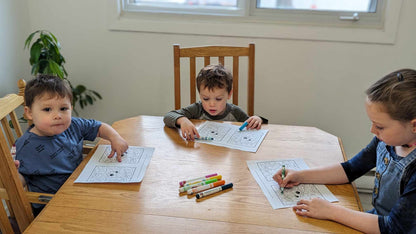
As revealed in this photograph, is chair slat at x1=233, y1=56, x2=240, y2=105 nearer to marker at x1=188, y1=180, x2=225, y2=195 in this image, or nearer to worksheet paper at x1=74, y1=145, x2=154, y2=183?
worksheet paper at x1=74, y1=145, x2=154, y2=183

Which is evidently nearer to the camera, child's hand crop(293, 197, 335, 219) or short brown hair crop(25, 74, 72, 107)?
child's hand crop(293, 197, 335, 219)

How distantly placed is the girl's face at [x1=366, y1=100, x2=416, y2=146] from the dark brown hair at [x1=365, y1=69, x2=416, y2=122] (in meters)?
0.01

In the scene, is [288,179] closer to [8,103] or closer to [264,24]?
[8,103]

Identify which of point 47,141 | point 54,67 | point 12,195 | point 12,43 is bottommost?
point 12,195

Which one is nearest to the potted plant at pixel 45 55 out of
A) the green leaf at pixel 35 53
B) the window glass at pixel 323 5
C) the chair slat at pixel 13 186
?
the green leaf at pixel 35 53

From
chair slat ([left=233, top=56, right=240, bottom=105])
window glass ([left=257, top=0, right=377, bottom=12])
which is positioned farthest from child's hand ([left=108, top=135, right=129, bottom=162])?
window glass ([left=257, top=0, right=377, bottom=12])

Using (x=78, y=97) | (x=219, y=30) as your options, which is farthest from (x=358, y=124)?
(x=78, y=97)

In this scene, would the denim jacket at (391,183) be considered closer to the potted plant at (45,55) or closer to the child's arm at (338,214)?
the child's arm at (338,214)

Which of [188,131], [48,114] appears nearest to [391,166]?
[188,131]

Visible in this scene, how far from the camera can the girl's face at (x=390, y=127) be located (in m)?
0.96

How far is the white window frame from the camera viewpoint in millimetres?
2227

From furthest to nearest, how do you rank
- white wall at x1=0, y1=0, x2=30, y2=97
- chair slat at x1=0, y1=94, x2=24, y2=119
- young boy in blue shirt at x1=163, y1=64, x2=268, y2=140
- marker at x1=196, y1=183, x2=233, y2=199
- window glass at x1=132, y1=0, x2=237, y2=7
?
window glass at x1=132, y1=0, x2=237, y2=7 → white wall at x1=0, y1=0, x2=30, y2=97 → young boy in blue shirt at x1=163, y1=64, x2=268, y2=140 → chair slat at x1=0, y1=94, x2=24, y2=119 → marker at x1=196, y1=183, x2=233, y2=199

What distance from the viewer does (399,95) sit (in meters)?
0.94

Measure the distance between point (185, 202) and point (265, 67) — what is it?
1.53 m
